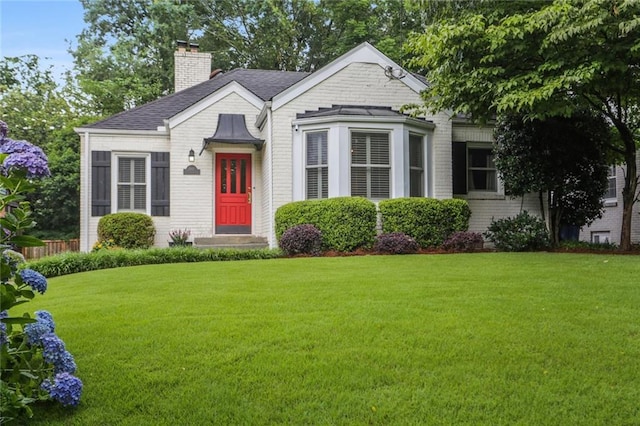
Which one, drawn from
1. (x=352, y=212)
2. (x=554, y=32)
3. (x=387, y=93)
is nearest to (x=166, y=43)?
(x=387, y=93)

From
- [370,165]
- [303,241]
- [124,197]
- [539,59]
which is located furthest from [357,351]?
[124,197]

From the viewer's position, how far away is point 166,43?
2412 centimetres

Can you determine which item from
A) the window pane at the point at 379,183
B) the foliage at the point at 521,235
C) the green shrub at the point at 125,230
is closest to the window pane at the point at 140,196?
the green shrub at the point at 125,230

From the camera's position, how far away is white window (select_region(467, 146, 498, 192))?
1296 centimetres

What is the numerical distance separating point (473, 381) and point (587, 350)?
1121mm

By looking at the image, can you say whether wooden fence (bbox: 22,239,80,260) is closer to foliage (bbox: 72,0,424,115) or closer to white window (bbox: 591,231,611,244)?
foliage (bbox: 72,0,424,115)

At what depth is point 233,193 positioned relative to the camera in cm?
1312

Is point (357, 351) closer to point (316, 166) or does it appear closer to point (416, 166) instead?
point (316, 166)

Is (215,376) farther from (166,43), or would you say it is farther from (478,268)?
(166,43)

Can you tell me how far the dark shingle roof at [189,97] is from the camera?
13.1 m

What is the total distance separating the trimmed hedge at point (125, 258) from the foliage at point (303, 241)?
1.02ft

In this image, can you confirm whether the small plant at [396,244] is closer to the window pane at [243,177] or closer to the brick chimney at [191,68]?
the window pane at [243,177]

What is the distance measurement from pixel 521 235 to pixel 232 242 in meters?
6.71

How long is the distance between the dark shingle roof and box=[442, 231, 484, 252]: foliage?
5.82m
